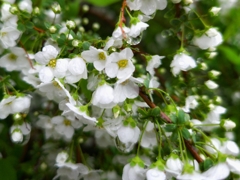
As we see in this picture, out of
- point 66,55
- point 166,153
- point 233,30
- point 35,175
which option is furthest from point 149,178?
point 233,30

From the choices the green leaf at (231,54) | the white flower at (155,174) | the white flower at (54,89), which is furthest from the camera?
the green leaf at (231,54)

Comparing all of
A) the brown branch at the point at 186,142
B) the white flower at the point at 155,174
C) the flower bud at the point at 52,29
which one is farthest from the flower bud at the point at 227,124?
the flower bud at the point at 52,29

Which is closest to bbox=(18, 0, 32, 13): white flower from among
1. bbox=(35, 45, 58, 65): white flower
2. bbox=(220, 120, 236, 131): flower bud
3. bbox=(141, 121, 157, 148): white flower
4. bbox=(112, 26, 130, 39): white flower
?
bbox=(35, 45, 58, 65): white flower

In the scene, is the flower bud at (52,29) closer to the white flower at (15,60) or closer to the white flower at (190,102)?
the white flower at (15,60)

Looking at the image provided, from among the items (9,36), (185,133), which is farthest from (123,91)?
(9,36)

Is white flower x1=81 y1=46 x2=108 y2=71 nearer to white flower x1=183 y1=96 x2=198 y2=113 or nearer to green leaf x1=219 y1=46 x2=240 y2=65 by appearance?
white flower x1=183 y1=96 x2=198 y2=113

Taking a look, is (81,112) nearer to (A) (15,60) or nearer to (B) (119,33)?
(B) (119,33)
